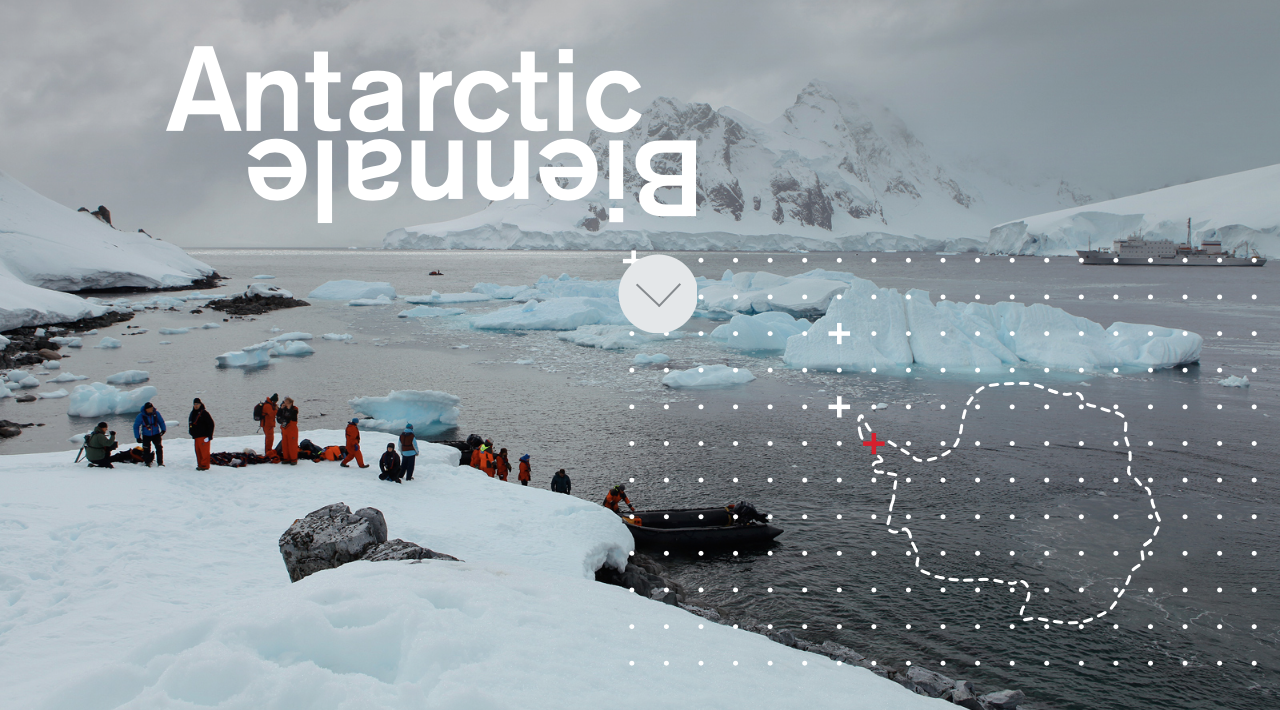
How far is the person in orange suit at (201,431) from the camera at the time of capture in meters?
12.6

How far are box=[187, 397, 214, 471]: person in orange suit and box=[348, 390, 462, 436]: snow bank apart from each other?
317 inches

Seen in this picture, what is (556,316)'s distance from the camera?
Answer: 1791 inches

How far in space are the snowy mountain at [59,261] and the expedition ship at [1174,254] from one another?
11013 cm

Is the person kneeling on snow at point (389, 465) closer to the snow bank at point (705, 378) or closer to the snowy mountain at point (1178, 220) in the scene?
the snow bank at point (705, 378)

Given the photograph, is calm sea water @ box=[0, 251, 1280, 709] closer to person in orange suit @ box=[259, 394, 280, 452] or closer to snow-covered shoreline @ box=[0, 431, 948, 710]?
snow-covered shoreline @ box=[0, 431, 948, 710]

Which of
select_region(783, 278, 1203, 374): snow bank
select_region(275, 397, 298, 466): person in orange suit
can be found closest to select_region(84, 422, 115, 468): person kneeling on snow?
select_region(275, 397, 298, 466): person in orange suit

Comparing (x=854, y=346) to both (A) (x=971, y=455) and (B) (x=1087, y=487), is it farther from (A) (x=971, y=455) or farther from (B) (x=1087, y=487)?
(B) (x=1087, y=487)

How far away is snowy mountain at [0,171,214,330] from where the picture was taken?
45.5 m

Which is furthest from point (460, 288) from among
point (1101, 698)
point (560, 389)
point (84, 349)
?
point (1101, 698)

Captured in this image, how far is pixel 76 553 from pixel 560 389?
1897 cm

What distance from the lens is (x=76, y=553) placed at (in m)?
9.03

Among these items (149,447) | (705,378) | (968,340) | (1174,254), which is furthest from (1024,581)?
(1174,254)

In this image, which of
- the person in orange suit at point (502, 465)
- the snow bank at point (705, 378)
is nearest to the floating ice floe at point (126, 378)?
the snow bank at point (705, 378)

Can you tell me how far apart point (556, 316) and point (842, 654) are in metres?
37.3
